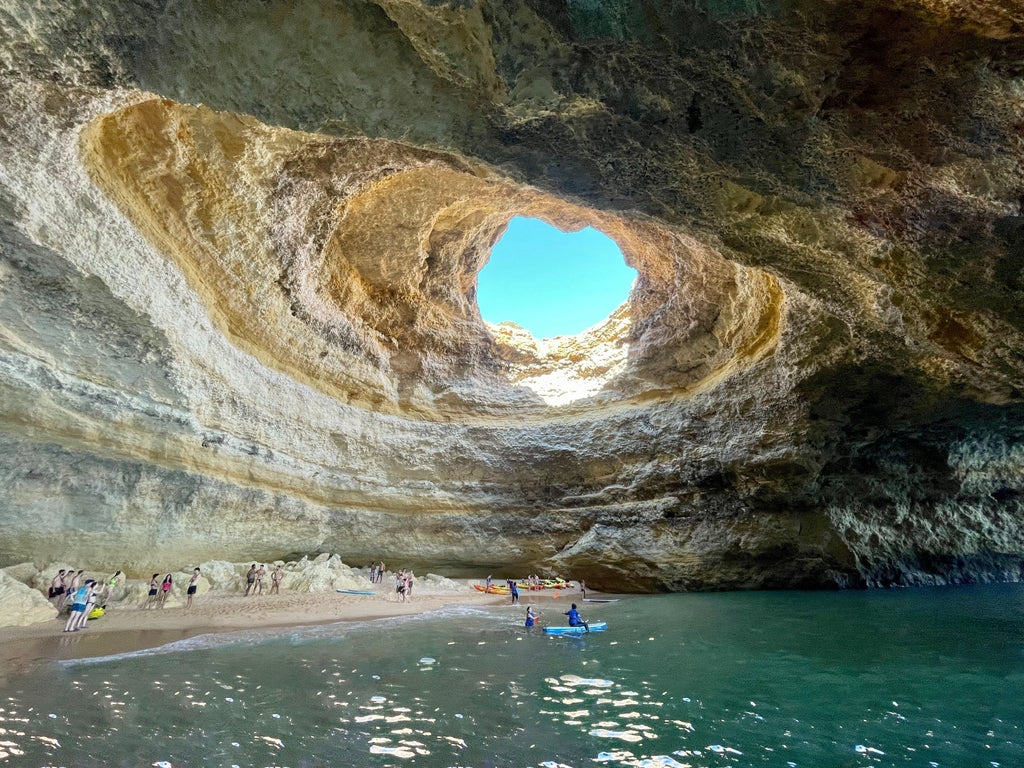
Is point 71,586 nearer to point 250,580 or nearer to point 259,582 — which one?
point 250,580

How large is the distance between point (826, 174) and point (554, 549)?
13.9 metres

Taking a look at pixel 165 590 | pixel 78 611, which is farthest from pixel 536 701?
pixel 165 590

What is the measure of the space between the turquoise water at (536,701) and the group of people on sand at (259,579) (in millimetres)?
3846

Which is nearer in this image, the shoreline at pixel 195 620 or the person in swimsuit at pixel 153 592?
the shoreline at pixel 195 620

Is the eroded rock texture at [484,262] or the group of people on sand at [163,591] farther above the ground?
the eroded rock texture at [484,262]

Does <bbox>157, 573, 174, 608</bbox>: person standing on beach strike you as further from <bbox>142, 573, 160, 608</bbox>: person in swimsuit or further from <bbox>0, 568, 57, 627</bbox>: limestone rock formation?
<bbox>0, 568, 57, 627</bbox>: limestone rock formation

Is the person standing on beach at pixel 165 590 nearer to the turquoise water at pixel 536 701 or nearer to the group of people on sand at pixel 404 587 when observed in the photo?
the turquoise water at pixel 536 701

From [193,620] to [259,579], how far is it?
2.81 m

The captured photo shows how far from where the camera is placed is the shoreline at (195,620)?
8.29 meters

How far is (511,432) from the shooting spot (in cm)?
1694

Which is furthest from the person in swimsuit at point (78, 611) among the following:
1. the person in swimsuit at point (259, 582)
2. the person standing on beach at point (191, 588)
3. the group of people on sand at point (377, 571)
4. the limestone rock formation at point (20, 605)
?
the group of people on sand at point (377, 571)

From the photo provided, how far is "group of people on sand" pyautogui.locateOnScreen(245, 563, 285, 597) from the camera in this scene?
Answer: 13.5 meters

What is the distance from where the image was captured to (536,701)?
630cm

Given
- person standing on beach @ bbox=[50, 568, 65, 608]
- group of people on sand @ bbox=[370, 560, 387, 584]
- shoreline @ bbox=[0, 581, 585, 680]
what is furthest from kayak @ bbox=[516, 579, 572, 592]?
person standing on beach @ bbox=[50, 568, 65, 608]
